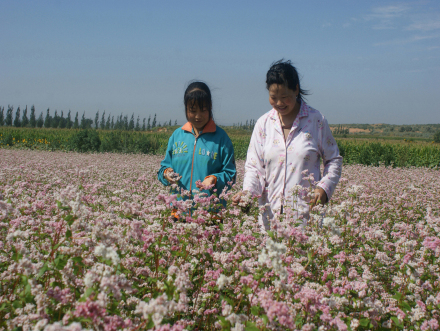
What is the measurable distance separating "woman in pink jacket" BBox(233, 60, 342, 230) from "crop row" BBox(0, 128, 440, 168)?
19.2 meters

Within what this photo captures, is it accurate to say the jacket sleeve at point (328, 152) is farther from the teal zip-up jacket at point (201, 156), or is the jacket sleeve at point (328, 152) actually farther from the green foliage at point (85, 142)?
the green foliage at point (85, 142)

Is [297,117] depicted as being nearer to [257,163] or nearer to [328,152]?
[328,152]

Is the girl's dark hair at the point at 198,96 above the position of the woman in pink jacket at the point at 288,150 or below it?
above

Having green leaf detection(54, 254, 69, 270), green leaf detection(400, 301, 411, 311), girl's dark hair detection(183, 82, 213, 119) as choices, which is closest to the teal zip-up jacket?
girl's dark hair detection(183, 82, 213, 119)

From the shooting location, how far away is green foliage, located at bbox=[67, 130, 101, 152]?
2628cm

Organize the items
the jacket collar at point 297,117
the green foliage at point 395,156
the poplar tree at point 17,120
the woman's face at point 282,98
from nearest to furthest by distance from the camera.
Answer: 1. the woman's face at point 282,98
2. the jacket collar at point 297,117
3. the green foliage at point 395,156
4. the poplar tree at point 17,120

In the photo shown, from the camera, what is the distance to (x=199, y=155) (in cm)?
352

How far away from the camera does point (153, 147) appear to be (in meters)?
26.8

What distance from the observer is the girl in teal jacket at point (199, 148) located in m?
3.44

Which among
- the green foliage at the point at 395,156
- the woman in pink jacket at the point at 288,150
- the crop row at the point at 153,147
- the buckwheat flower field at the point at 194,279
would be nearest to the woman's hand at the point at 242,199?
the buckwheat flower field at the point at 194,279

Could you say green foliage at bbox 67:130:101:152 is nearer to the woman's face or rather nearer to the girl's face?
the girl's face

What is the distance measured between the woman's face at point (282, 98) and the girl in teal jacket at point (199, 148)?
0.81 meters

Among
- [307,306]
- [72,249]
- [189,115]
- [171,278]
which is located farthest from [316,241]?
[189,115]

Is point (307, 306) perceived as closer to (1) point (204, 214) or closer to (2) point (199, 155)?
(1) point (204, 214)
